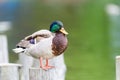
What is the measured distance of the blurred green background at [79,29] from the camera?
518 centimetres

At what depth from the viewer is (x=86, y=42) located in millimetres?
6121

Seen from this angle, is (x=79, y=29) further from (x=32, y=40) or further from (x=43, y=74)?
(x=43, y=74)

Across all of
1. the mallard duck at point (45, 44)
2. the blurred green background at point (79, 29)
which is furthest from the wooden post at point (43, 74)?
the blurred green background at point (79, 29)

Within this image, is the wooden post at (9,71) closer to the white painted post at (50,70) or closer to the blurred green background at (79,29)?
the white painted post at (50,70)

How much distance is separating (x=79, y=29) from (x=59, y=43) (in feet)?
13.2

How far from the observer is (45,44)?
2568mm

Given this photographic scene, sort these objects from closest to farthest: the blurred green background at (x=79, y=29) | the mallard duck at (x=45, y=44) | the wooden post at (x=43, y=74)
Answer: the wooden post at (x=43, y=74) < the mallard duck at (x=45, y=44) < the blurred green background at (x=79, y=29)

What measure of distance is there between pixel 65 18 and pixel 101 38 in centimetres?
65

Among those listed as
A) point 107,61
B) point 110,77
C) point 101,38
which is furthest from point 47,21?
point 110,77

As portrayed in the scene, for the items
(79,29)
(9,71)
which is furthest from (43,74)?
(79,29)

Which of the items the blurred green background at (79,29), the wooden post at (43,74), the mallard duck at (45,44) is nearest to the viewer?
the wooden post at (43,74)

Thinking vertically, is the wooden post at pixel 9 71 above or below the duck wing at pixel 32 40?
below

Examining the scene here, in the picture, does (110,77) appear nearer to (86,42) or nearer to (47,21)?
(86,42)

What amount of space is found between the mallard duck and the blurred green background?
6.83 feet
